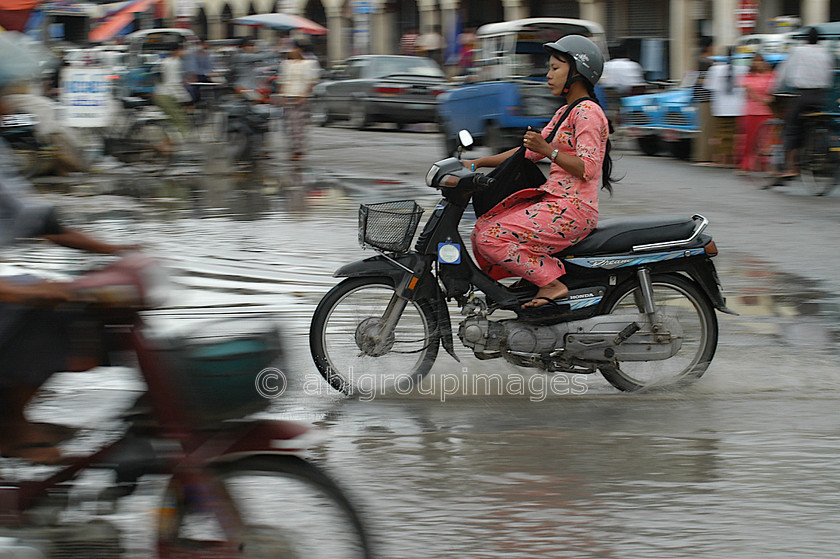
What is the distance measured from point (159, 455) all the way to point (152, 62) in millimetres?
20214

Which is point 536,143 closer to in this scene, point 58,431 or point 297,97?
point 58,431

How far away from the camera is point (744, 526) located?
13.8 ft

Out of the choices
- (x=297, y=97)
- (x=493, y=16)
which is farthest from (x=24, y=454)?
(x=493, y=16)

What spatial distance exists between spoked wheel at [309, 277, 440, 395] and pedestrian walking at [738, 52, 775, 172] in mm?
10374

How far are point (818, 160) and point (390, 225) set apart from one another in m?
9.57

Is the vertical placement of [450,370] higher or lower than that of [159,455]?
lower

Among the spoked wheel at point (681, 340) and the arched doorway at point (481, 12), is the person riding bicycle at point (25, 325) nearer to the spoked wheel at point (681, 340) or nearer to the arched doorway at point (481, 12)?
the spoked wheel at point (681, 340)

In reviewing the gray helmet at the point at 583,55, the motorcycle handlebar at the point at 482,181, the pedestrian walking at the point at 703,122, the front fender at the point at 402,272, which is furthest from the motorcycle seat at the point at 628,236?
the pedestrian walking at the point at 703,122

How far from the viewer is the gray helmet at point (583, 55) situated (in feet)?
18.6

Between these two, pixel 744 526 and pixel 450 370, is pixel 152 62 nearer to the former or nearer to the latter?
pixel 450 370

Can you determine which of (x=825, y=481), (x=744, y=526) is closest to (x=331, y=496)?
(x=744, y=526)

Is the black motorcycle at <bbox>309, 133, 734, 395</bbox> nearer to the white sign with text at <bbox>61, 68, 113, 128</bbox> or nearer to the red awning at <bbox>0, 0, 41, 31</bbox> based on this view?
the red awning at <bbox>0, 0, 41, 31</bbox>

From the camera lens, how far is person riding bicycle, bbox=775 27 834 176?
13.7 meters

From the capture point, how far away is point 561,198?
5707 mm
